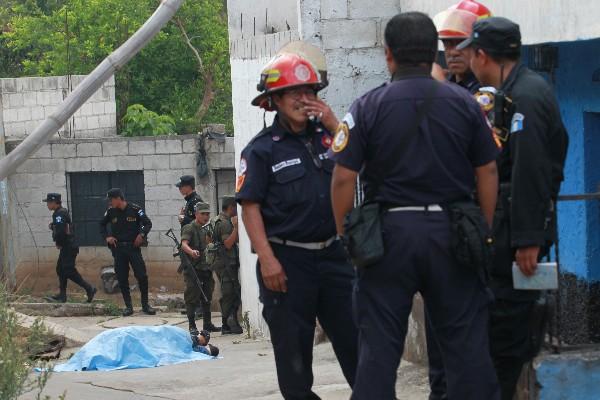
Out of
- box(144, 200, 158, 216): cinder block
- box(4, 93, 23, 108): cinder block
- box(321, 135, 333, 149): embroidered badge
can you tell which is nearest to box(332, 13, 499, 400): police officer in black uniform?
box(321, 135, 333, 149): embroidered badge

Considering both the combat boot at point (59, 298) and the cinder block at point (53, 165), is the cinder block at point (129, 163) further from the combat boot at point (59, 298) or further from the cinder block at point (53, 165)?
the combat boot at point (59, 298)

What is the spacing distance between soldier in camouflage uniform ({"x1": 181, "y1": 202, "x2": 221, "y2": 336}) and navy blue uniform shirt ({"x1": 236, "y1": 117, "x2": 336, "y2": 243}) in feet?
28.2

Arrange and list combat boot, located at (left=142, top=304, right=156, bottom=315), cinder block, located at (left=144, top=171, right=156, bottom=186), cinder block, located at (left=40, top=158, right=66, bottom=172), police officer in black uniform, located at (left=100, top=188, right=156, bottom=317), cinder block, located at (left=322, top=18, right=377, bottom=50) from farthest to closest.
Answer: cinder block, located at (left=40, top=158, right=66, bottom=172) < cinder block, located at (left=144, top=171, right=156, bottom=186) < combat boot, located at (left=142, top=304, right=156, bottom=315) < police officer in black uniform, located at (left=100, top=188, right=156, bottom=317) < cinder block, located at (left=322, top=18, right=377, bottom=50)

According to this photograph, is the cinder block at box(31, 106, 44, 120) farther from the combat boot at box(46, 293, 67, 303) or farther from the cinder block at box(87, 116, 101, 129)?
the combat boot at box(46, 293, 67, 303)

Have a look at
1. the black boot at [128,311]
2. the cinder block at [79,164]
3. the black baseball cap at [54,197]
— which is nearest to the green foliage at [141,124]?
the cinder block at [79,164]

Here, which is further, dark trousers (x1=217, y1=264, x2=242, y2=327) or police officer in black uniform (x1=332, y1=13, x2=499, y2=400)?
dark trousers (x1=217, y1=264, x2=242, y2=327)

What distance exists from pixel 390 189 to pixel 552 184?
0.79m

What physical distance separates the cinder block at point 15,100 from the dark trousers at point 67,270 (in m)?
3.48

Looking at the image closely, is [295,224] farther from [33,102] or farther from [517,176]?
[33,102]

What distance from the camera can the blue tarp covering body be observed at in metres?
9.59

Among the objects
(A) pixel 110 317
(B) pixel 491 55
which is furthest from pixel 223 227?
(B) pixel 491 55

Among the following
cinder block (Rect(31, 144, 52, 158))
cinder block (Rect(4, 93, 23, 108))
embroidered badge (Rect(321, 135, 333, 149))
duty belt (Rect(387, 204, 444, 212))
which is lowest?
cinder block (Rect(31, 144, 52, 158))

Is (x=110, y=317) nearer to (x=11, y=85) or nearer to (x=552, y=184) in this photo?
(x=11, y=85)

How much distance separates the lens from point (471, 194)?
4.08 meters
